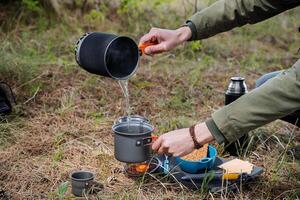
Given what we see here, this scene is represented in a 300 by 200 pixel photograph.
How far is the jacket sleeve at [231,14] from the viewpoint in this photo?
322cm

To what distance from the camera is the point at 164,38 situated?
10.6 feet

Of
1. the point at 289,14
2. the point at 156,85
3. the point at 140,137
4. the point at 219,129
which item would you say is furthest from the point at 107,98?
the point at 289,14

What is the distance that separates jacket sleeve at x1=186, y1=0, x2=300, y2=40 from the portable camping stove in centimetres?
88

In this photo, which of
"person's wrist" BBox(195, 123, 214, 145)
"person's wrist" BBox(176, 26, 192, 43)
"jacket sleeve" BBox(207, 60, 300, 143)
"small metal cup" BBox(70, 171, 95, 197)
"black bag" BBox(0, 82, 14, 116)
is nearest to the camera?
"jacket sleeve" BBox(207, 60, 300, 143)

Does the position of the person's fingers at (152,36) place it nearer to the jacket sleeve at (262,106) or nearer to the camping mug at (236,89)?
the camping mug at (236,89)

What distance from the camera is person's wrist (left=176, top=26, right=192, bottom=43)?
3.31 m

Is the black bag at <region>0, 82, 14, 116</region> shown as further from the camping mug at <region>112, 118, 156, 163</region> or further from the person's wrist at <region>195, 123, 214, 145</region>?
the person's wrist at <region>195, 123, 214, 145</region>

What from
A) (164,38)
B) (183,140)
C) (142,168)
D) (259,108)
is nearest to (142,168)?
(142,168)

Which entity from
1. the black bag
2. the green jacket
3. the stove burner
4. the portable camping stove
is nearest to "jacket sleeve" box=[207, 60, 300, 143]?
the green jacket

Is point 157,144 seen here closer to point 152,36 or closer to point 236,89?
point 152,36

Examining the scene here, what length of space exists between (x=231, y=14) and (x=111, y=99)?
1.58 meters

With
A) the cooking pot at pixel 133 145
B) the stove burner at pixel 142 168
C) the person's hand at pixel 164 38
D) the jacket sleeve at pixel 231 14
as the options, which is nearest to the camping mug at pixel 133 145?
the cooking pot at pixel 133 145

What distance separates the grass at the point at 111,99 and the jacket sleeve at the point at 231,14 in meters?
0.87

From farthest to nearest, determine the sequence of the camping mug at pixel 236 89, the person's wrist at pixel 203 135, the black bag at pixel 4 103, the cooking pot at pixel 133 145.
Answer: the black bag at pixel 4 103 < the camping mug at pixel 236 89 < the cooking pot at pixel 133 145 < the person's wrist at pixel 203 135
